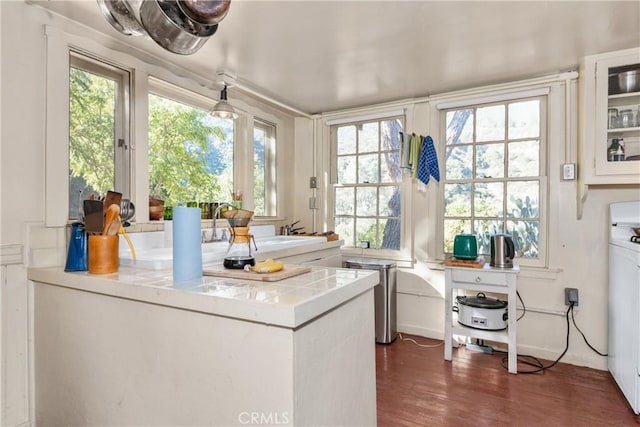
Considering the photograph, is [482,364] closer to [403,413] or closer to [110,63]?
[403,413]

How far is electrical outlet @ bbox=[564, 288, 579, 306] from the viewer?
2.63m

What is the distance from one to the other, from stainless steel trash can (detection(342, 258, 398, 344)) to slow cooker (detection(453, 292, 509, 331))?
600 mm

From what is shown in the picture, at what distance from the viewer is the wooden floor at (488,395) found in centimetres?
195

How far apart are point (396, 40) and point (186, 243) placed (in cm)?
174

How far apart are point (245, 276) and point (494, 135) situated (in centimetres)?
262

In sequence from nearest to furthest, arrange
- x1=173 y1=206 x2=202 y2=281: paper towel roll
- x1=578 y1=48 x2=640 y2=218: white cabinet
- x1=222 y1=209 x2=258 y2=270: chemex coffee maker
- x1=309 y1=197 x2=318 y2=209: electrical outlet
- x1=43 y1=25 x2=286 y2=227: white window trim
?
1. x1=173 y1=206 x2=202 y2=281: paper towel roll
2. x1=222 y1=209 x2=258 y2=270: chemex coffee maker
3. x1=43 y1=25 x2=286 y2=227: white window trim
4. x1=578 y1=48 x2=640 y2=218: white cabinet
5. x1=309 y1=197 x2=318 y2=209: electrical outlet

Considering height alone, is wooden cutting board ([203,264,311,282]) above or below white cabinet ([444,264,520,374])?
above

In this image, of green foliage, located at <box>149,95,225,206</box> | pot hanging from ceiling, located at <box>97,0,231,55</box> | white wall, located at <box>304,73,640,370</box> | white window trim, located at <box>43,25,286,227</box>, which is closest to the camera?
pot hanging from ceiling, located at <box>97,0,231,55</box>

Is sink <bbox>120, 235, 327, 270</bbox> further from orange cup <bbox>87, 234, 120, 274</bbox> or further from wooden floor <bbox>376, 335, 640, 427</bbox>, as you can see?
wooden floor <bbox>376, 335, 640, 427</bbox>

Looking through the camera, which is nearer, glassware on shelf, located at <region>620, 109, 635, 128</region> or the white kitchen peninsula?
the white kitchen peninsula

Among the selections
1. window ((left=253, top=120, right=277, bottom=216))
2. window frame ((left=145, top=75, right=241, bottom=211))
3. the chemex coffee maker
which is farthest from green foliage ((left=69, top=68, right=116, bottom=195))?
window ((left=253, top=120, right=277, bottom=216))

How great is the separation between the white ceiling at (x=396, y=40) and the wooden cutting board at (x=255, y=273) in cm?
133

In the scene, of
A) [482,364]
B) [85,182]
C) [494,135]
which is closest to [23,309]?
[85,182]

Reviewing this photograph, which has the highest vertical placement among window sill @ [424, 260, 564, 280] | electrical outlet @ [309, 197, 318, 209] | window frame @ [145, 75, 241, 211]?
window frame @ [145, 75, 241, 211]
